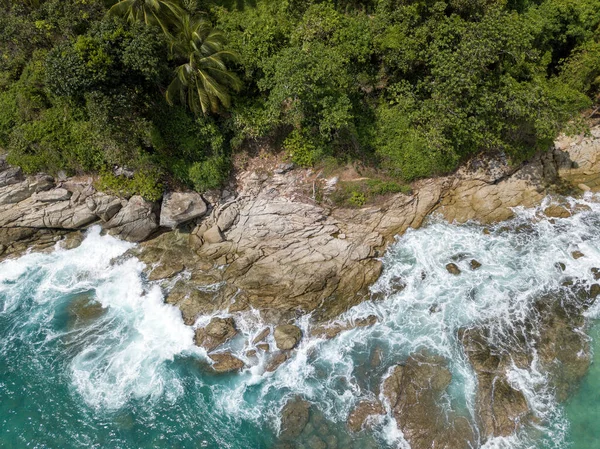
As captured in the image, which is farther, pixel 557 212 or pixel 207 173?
pixel 557 212

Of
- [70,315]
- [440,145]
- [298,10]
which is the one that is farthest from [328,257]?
[298,10]

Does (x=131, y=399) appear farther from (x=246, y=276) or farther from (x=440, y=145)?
(x=440, y=145)

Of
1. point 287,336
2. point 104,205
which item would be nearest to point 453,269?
point 287,336

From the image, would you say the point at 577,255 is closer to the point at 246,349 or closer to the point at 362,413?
the point at 362,413

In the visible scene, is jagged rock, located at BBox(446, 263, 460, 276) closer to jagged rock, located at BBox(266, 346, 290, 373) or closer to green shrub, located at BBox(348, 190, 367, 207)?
green shrub, located at BBox(348, 190, 367, 207)

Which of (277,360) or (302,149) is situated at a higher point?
(302,149)

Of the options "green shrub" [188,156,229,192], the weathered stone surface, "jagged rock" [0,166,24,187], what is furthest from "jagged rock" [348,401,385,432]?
"jagged rock" [0,166,24,187]
